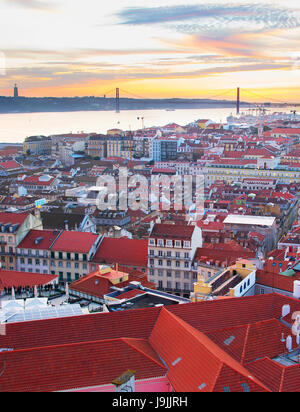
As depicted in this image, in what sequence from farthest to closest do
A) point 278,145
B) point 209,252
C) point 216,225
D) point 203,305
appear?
point 278,145 → point 216,225 → point 209,252 → point 203,305

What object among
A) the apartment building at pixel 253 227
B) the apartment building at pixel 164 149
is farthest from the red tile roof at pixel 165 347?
the apartment building at pixel 164 149

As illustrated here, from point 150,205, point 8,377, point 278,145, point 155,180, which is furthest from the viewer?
point 278,145

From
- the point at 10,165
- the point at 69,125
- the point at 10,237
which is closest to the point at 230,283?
the point at 10,237

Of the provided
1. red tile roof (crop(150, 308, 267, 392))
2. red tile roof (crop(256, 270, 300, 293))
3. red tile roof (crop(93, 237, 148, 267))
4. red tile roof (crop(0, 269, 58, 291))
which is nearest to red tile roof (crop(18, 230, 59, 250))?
red tile roof (crop(93, 237, 148, 267))

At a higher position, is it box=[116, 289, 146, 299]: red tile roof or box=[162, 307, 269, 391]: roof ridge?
box=[162, 307, 269, 391]: roof ridge

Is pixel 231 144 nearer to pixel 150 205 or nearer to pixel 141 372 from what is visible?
pixel 150 205

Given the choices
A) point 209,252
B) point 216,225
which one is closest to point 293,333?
point 209,252

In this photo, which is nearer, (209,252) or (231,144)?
(209,252)

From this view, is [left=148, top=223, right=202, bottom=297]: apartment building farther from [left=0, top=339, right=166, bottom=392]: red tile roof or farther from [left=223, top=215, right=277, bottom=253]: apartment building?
Answer: [left=0, top=339, right=166, bottom=392]: red tile roof
